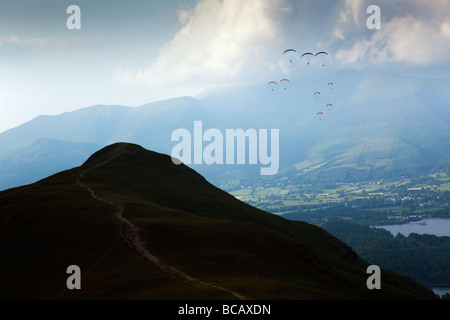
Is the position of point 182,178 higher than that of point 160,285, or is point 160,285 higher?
point 182,178

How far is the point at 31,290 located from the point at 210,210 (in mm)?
69310

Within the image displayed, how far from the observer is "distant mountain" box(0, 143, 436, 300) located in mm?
54688

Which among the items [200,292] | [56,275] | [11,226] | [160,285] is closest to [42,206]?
[11,226]

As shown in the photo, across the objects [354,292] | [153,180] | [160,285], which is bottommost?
[354,292]

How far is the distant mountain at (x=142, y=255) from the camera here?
54688 millimetres

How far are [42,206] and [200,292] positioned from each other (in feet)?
193

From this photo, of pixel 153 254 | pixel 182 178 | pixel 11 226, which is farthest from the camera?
pixel 182 178

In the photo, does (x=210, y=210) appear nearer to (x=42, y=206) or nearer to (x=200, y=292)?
(x=42, y=206)

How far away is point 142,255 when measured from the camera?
68.9 metres

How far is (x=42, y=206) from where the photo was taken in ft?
303

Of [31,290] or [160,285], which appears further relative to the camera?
[31,290]
